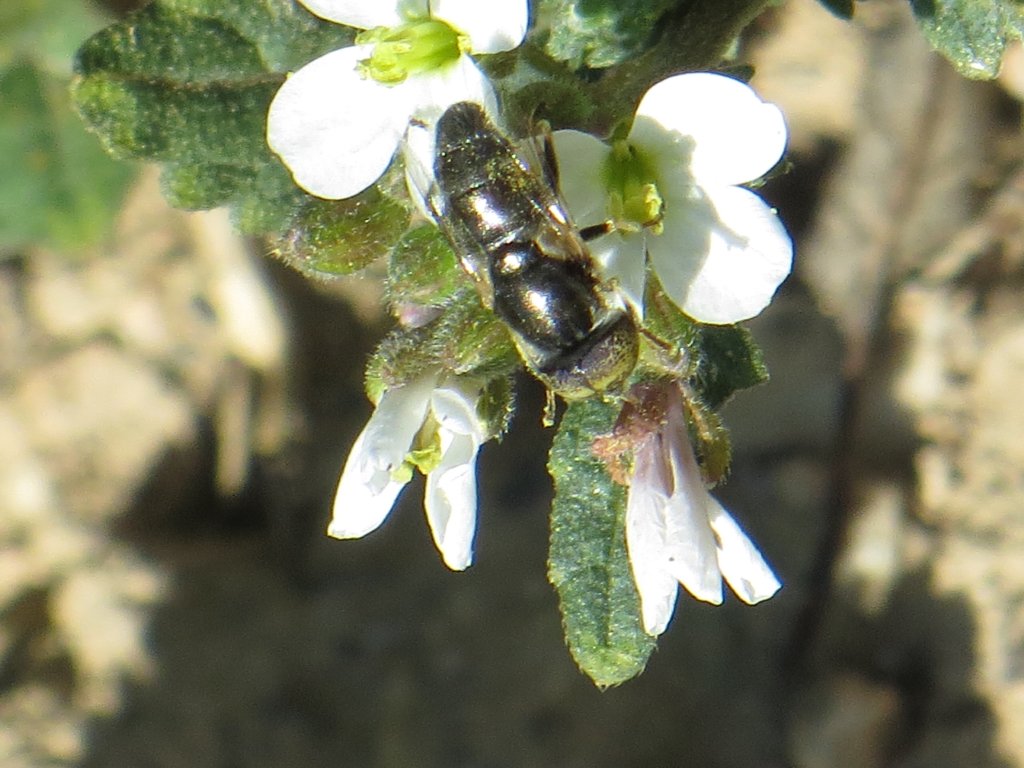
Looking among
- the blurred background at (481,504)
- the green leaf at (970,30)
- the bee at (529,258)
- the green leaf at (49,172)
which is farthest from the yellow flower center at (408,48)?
the green leaf at (49,172)

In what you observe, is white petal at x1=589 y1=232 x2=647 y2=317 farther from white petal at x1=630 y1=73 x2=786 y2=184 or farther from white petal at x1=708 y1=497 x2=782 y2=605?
white petal at x1=708 y1=497 x2=782 y2=605

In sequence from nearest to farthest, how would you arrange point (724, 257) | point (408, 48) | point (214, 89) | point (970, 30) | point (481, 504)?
point (724, 257) → point (408, 48) → point (970, 30) → point (214, 89) → point (481, 504)

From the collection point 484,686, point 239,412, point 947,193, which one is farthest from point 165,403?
point 947,193

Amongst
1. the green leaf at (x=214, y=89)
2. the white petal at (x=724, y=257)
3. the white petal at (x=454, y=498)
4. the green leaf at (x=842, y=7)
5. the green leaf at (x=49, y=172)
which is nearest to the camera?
the white petal at (x=724, y=257)

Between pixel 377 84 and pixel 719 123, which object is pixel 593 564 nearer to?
pixel 719 123

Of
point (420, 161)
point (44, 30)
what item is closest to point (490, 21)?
point (420, 161)

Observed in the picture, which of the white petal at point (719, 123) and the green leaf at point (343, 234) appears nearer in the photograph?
the white petal at point (719, 123)

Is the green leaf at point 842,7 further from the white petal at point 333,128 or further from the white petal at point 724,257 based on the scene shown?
the white petal at point 333,128

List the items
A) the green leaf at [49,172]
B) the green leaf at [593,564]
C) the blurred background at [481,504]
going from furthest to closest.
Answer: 1. the green leaf at [49,172]
2. the blurred background at [481,504]
3. the green leaf at [593,564]
